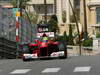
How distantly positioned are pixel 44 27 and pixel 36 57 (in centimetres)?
3291

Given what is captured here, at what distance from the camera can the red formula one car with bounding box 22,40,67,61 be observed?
28.7m

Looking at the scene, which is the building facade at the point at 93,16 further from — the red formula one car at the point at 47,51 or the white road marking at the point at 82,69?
the white road marking at the point at 82,69

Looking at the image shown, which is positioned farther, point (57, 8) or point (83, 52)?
point (57, 8)

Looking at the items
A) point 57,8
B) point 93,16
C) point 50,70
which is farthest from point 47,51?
point 57,8

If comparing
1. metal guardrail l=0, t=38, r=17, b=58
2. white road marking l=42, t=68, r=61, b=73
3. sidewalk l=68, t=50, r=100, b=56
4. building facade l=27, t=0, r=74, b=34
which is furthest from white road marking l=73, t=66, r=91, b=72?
building facade l=27, t=0, r=74, b=34

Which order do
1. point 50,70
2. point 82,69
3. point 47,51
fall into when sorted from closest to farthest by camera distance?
point 82,69 < point 50,70 < point 47,51

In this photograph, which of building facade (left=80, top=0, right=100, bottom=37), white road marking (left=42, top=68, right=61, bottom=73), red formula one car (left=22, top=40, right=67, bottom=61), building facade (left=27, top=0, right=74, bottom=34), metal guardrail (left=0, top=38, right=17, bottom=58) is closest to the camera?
white road marking (left=42, top=68, right=61, bottom=73)

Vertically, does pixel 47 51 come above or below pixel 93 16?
below

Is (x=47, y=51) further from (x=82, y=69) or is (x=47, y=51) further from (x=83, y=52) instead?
(x=83, y=52)

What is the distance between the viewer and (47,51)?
28875 millimetres

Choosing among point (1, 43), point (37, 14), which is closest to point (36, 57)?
point (1, 43)

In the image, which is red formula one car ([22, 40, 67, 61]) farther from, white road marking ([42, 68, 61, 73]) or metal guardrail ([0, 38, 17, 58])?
white road marking ([42, 68, 61, 73])

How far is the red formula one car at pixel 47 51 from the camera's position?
28.7 m

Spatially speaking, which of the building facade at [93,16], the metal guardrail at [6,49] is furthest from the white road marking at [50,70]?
the building facade at [93,16]
